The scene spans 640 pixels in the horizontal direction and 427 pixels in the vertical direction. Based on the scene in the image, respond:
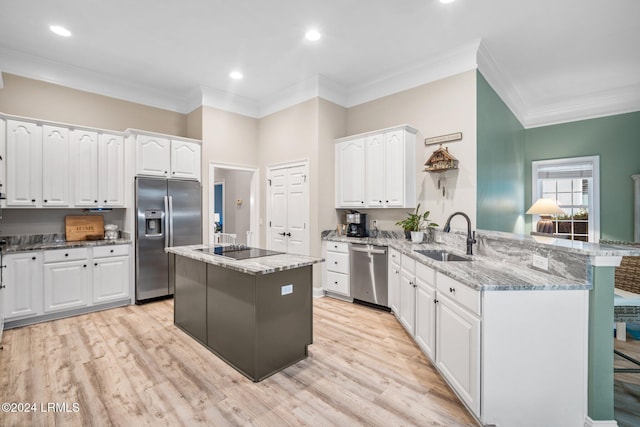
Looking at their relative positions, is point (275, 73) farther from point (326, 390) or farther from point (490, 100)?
point (326, 390)

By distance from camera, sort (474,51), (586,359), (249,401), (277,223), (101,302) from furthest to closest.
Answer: (277,223)
(101,302)
(474,51)
(249,401)
(586,359)

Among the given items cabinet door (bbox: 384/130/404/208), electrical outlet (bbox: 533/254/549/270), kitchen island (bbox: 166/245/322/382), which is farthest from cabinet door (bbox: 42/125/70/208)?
electrical outlet (bbox: 533/254/549/270)

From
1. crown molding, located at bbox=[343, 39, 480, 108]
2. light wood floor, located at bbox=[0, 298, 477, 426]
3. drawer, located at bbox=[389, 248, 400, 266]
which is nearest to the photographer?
light wood floor, located at bbox=[0, 298, 477, 426]

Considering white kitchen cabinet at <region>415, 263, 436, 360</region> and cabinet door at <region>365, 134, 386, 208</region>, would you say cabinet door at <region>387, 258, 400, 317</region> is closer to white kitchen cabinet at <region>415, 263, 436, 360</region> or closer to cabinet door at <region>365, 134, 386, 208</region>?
white kitchen cabinet at <region>415, 263, 436, 360</region>

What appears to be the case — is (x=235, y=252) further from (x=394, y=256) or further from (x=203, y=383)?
(x=394, y=256)

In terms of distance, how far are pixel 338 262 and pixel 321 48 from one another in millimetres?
2867

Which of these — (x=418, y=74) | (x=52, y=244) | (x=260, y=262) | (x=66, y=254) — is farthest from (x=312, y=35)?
(x=52, y=244)

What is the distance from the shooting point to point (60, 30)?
332cm

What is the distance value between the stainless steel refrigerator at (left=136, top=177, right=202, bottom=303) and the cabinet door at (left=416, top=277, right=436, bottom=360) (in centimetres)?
348

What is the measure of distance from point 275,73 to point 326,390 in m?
4.07

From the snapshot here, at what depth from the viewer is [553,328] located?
5.77 ft

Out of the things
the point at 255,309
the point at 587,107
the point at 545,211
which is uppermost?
the point at 587,107

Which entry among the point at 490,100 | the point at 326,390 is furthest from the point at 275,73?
the point at 326,390

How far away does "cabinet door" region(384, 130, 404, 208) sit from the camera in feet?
13.2
